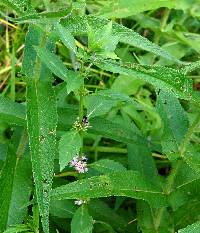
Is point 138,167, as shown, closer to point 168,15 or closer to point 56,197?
point 56,197

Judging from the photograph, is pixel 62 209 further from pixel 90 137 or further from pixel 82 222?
pixel 90 137

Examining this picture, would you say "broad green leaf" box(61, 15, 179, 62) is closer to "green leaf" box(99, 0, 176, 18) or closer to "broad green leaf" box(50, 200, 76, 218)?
"green leaf" box(99, 0, 176, 18)

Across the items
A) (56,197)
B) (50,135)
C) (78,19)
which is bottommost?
(56,197)

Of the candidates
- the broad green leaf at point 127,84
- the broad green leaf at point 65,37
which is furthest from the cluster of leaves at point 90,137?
the broad green leaf at point 127,84

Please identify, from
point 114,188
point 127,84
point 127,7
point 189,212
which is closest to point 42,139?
point 114,188

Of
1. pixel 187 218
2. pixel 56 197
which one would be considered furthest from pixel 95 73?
pixel 56 197

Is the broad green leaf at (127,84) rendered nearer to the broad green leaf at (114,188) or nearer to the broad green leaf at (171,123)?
the broad green leaf at (171,123)
